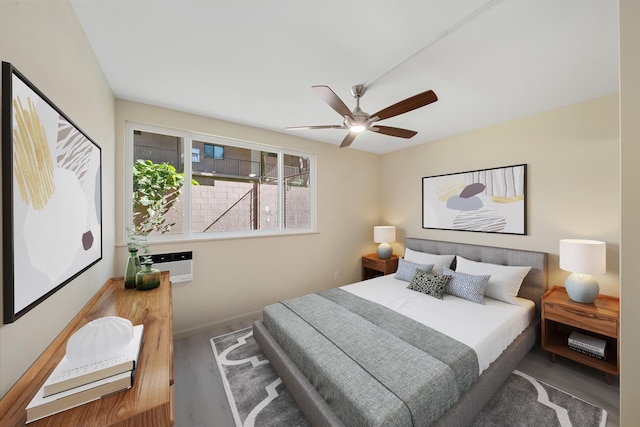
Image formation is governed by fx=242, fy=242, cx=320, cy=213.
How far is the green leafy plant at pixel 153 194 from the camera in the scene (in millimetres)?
2549

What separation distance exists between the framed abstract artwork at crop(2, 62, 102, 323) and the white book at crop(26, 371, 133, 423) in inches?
11.0

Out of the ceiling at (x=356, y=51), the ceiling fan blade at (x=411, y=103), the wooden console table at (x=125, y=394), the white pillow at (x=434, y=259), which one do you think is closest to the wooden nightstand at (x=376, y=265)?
the white pillow at (x=434, y=259)

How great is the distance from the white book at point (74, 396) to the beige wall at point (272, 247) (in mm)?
2005

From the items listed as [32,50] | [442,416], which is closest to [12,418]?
[32,50]

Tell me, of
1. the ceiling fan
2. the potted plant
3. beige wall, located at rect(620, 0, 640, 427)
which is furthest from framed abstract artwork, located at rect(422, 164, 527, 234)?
the potted plant

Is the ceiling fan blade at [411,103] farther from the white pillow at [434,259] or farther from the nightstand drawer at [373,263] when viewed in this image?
the nightstand drawer at [373,263]

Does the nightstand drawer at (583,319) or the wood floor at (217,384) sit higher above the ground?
the nightstand drawer at (583,319)

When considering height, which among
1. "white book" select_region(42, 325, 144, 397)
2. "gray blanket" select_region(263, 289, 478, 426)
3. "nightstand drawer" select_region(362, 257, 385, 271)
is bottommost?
"gray blanket" select_region(263, 289, 478, 426)

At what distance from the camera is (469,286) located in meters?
2.55

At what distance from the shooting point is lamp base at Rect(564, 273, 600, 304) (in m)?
2.12

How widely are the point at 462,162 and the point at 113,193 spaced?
4086mm

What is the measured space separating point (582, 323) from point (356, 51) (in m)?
2.89

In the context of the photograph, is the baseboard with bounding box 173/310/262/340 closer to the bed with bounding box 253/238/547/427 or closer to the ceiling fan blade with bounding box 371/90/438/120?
the bed with bounding box 253/238/547/427

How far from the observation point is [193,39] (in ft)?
5.18
